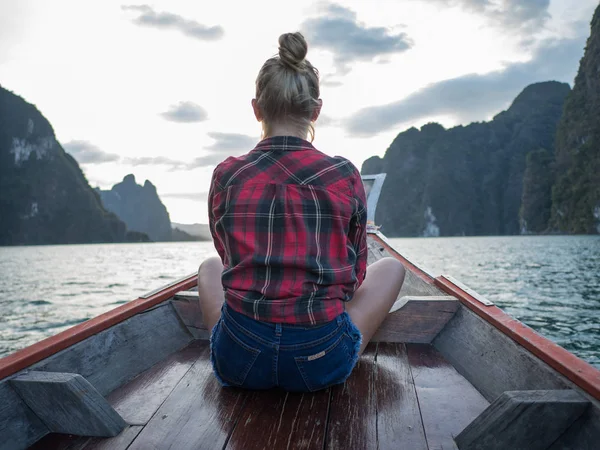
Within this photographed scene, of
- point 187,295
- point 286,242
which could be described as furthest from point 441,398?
point 187,295

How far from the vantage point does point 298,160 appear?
4.48 ft

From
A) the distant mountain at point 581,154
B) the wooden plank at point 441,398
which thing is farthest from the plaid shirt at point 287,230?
the distant mountain at point 581,154

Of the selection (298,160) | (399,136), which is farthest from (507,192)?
(298,160)

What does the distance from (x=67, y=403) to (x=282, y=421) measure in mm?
632

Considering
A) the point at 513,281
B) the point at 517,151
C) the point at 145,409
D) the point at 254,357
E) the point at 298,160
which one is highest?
the point at 517,151

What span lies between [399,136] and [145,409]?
444ft

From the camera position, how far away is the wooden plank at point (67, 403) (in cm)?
124

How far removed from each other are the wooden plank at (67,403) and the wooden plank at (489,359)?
1.29 meters

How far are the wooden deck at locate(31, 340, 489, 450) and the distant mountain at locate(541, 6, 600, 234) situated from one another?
6311 centimetres

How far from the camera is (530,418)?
3.51 feet

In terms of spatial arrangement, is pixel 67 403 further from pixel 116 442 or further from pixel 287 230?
pixel 287 230

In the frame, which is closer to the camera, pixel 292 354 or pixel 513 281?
pixel 292 354

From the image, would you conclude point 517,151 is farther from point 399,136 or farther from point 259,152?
point 259,152

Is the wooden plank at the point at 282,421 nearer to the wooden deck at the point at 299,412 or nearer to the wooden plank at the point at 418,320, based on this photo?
the wooden deck at the point at 299,412
